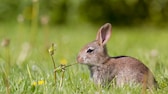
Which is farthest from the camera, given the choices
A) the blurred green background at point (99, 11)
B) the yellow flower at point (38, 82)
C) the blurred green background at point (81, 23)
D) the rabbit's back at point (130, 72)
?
the blurred green background at point (99, 11)

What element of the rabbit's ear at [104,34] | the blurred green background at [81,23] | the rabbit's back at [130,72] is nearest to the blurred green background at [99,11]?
the blurred green background at [81,23]

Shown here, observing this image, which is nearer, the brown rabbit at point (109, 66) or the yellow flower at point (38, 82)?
the yellow flower at point (38, 82)

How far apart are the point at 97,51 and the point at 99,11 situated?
350 inches

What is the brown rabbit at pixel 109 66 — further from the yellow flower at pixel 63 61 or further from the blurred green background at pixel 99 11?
the blurred green background at pixel 99 11

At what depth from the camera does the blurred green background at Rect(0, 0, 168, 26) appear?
534 inches

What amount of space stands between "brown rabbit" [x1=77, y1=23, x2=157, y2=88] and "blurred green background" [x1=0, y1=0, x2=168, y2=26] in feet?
27.1

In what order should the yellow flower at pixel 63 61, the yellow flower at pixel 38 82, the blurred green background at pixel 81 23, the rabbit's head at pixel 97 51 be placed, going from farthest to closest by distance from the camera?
the blurred green background at pixel 81 23 < the yellow flower at pixel 63 61 < the rabbit's head at pixel 97 51 < the yellow flower at pixel 38 82

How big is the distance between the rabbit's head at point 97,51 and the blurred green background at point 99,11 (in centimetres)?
820

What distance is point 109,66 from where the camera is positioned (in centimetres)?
491

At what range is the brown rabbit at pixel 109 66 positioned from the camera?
4.62 meters

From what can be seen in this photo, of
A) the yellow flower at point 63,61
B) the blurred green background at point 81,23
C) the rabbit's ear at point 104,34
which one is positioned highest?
the blurred green background at point 81,23

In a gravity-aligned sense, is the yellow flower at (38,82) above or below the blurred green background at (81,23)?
below

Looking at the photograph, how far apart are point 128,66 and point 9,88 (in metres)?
1.06

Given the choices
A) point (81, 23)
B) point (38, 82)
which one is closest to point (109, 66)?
point (38, 82)
